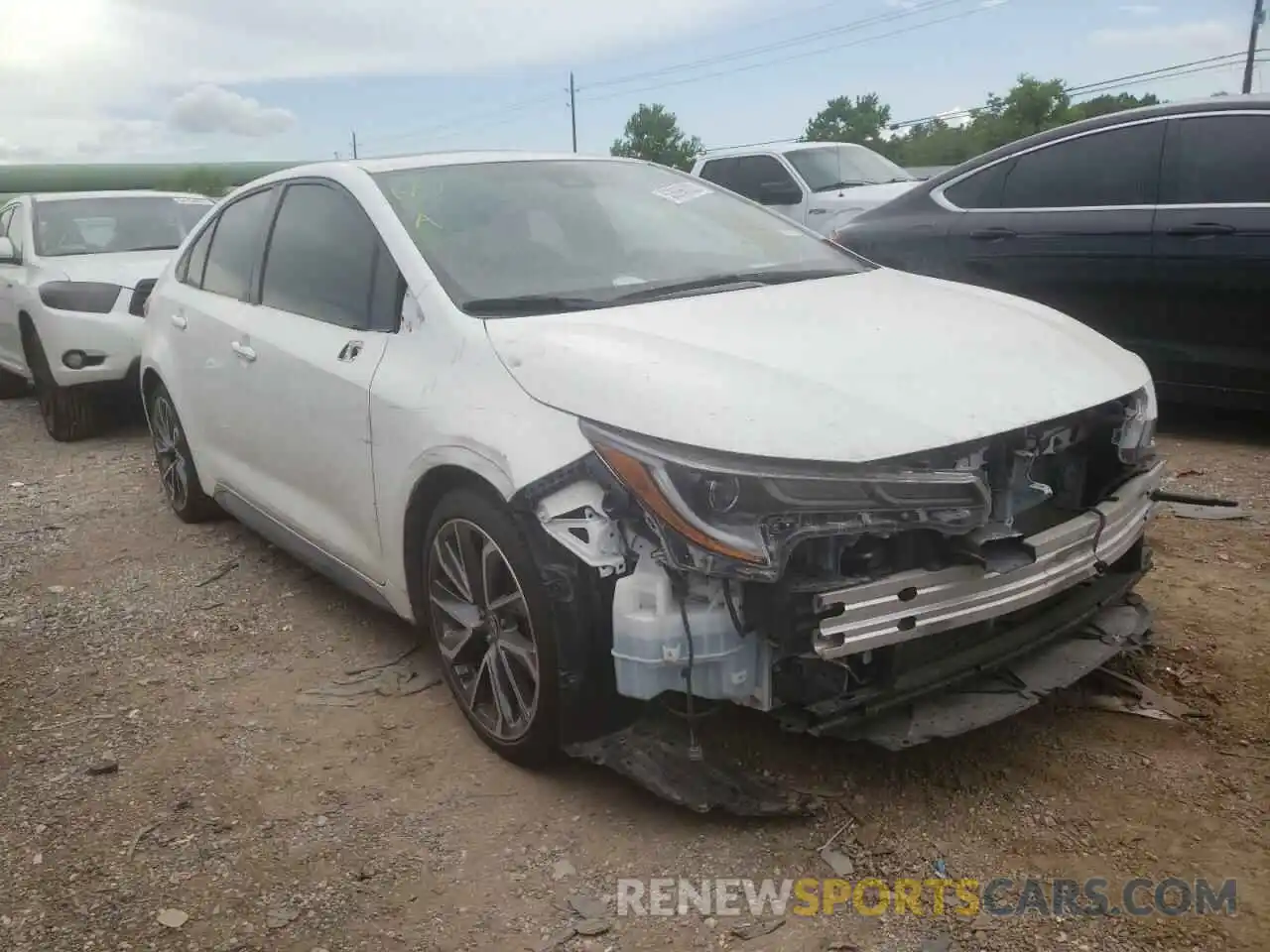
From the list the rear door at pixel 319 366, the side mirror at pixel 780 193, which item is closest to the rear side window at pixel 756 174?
the side mirror at pixel 780 193

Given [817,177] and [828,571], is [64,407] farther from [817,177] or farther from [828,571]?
[817,177]

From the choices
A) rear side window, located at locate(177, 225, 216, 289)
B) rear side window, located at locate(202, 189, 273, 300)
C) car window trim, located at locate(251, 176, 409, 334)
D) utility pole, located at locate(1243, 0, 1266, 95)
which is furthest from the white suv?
utility pole, located at locate(1243, 0, 1266, 95)

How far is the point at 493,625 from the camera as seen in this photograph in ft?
10.1

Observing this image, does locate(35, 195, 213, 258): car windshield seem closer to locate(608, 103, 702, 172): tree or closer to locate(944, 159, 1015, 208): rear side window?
locate(944, 159, 1015, 208): rear side window

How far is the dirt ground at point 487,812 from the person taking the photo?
2527mm

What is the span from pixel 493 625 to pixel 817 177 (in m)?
9.50

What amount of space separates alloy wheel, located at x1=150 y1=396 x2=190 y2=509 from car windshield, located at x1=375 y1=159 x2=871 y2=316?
2.19m

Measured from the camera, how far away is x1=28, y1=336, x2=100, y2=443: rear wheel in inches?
305

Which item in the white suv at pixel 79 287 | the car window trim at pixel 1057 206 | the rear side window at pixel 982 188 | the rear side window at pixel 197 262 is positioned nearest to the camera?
the rear side window at pixel 197 262

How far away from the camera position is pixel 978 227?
250 inches

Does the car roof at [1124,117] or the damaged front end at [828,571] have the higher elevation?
the car roof at [1124,117]

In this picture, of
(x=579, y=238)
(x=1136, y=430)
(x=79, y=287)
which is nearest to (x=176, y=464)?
(x=579, y=238)

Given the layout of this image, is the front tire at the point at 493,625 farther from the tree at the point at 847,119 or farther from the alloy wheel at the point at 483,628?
the tree at the point at 847,119

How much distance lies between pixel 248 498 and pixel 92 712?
3.56 ft
